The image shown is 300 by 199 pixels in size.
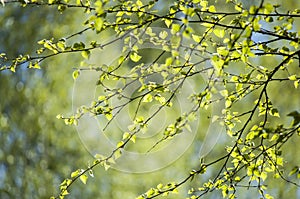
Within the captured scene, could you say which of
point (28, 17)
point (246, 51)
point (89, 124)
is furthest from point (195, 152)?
point (246, 51)

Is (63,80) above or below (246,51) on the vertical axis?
above

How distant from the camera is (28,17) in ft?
16.7

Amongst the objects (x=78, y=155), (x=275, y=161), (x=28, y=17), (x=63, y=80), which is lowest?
(x=275, y=161)

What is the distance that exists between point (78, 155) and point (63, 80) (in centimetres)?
80

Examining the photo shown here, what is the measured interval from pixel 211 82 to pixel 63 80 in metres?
3.74

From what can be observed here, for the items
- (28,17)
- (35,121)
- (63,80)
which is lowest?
(35,121)

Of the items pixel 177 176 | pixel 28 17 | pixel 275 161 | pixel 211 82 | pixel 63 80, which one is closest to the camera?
pixel 211 82

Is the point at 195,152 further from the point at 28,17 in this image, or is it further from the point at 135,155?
the point at 28,17

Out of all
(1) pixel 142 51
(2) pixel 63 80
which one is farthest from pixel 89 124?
(1) pixel 142 51

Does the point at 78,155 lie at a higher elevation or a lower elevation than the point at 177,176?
higher

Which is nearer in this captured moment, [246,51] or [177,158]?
[246,51]

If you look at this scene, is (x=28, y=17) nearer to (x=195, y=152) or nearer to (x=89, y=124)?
(x=89, y=124)

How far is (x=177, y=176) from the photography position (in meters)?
4.42

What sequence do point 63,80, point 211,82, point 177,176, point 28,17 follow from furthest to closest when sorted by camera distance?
point 28,17 < point 63,80 < point 177,176 < point 211,82
